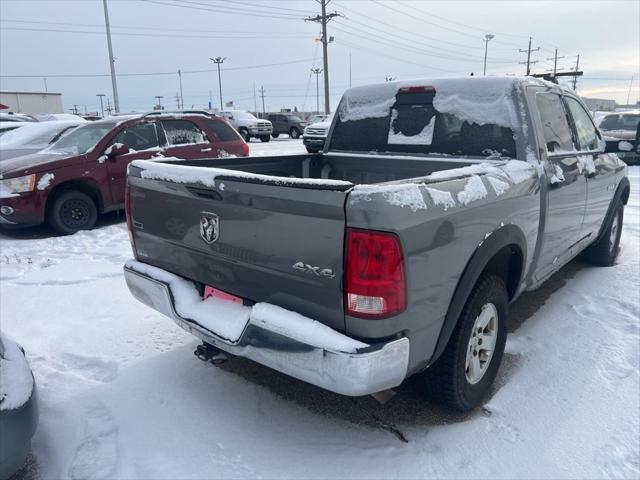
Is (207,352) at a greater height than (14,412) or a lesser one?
lesser

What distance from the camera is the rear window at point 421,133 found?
3.48m

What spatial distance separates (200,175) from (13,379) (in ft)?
4.25

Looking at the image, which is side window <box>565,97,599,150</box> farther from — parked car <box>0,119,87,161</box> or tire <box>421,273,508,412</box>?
parked car <box>0,119,87,161</box>

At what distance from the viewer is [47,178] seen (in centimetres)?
689

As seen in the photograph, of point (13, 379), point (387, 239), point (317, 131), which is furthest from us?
point (317, 131)

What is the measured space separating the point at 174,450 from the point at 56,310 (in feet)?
8.02

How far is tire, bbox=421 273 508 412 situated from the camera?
2.62m

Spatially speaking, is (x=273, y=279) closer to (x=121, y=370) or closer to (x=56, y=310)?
(x=121, y=370)

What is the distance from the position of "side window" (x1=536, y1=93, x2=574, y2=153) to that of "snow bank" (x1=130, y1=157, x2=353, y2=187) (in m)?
1.97

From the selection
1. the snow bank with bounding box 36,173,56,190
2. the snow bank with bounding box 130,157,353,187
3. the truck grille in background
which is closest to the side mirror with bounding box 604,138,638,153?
the snow bank with bounding box 130,157,353,187

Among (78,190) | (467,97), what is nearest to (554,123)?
(467,97)

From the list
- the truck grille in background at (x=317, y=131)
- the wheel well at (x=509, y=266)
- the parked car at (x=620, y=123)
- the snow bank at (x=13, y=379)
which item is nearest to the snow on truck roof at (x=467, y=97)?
the wheel well at (x=509, y=266)

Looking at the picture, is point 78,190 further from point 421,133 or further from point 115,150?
point 421,133

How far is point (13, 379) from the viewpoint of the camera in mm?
2268
